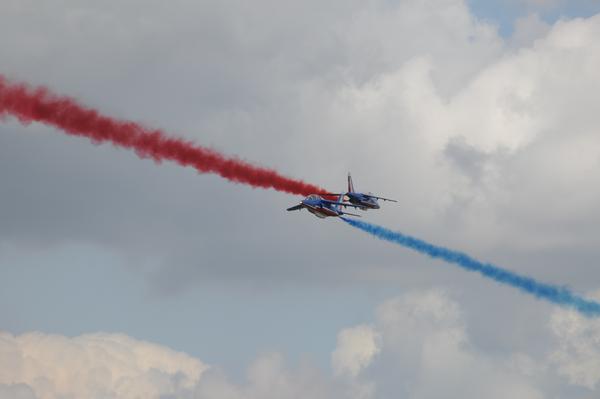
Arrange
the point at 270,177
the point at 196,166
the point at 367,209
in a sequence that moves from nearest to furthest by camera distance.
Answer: the point at 196,166
the point at 270,177
the point at 367,209

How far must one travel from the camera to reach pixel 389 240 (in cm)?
19962

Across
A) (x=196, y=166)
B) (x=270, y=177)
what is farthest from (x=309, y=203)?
(x=196, y=166)

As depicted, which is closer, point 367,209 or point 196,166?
point 196,166

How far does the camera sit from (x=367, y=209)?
196 meters

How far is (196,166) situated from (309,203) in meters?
24.6

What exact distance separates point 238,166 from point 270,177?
7299mm

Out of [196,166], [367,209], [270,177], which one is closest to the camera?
[196,166]

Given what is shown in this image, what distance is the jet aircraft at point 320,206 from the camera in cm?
19062

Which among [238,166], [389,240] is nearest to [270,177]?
[238,166]

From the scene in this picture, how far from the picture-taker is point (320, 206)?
191 meters

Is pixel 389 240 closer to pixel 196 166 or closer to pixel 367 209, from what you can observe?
pixel 367 209

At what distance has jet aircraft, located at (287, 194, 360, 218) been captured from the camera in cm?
19062

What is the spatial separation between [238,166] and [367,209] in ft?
78.0

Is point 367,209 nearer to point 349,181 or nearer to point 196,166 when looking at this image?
point 349,181
